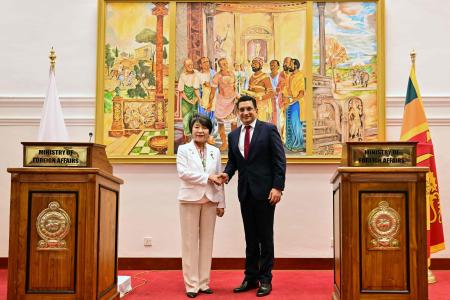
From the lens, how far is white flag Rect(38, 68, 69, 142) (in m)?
5.70

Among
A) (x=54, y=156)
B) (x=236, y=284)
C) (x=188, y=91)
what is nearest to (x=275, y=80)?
(x=188, y=91)

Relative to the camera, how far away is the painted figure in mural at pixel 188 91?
240 inches

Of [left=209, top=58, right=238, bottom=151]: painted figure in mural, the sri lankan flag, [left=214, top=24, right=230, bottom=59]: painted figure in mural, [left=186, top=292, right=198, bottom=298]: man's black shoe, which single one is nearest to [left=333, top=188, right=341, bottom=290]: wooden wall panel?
[left=186, top=292, right=198, bottom=298]: man's black shoe

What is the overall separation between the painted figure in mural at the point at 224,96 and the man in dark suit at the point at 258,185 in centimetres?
130

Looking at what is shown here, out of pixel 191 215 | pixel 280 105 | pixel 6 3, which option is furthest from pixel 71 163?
pixel 6 3

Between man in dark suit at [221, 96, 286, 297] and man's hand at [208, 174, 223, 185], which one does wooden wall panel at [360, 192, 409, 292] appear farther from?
man's hand at [208, 174, 223, 185]

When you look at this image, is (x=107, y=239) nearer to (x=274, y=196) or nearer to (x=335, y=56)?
(x=274, y=196)

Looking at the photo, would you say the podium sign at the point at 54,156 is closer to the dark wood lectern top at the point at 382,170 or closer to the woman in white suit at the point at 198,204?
the woman in white suit at the point at 198,204

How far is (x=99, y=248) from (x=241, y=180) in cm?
143

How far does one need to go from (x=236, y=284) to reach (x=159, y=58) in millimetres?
2503

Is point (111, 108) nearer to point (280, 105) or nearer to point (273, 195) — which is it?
point (280, 105)

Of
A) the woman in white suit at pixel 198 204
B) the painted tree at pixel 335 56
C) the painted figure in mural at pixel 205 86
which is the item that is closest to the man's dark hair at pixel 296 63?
the painted tree at pixel 335 56

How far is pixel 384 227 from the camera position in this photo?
143 inches

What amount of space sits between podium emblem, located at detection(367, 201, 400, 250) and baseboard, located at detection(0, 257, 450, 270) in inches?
94.0
